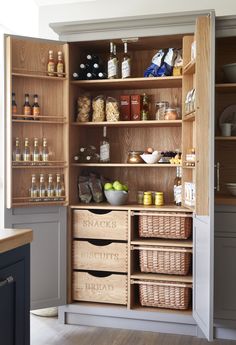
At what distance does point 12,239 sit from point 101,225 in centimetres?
157

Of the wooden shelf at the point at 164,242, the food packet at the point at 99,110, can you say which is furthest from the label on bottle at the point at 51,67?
the wooden shelf at the point at 164,242

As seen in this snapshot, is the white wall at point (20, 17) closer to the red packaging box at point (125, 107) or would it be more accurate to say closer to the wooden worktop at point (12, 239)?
the red packaging box at point (125, 107)

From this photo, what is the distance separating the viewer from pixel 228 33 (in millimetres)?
2977

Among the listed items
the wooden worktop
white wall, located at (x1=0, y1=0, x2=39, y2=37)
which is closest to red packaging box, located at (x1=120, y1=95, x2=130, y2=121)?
white wall, located at (x1=0, y1=0, x2=39, y2=37)

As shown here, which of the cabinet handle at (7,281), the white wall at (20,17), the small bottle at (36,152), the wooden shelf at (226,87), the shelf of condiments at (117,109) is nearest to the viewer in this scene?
the cabinet handle at (7,281)

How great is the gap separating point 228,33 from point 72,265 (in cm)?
207

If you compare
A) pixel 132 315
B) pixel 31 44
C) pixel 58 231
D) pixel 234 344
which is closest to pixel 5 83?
pixel 31 44

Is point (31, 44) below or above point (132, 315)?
above

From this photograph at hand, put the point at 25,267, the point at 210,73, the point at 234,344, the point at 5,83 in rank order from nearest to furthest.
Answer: the point at 25,267, the point at 210,73, the point at 234,344, the point at 5,83

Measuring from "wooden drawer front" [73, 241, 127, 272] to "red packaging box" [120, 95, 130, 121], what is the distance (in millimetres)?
1035

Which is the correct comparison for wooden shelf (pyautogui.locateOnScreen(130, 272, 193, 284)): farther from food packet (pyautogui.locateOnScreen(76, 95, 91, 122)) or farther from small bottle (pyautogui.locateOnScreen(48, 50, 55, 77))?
small bottle (pyautogui.locateOnScreen(48, 50, 55, 77))

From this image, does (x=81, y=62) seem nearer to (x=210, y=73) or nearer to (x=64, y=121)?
(x=64, y=121)

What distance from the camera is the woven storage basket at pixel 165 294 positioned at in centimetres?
311

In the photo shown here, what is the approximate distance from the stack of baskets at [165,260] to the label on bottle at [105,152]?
0.61 metres
